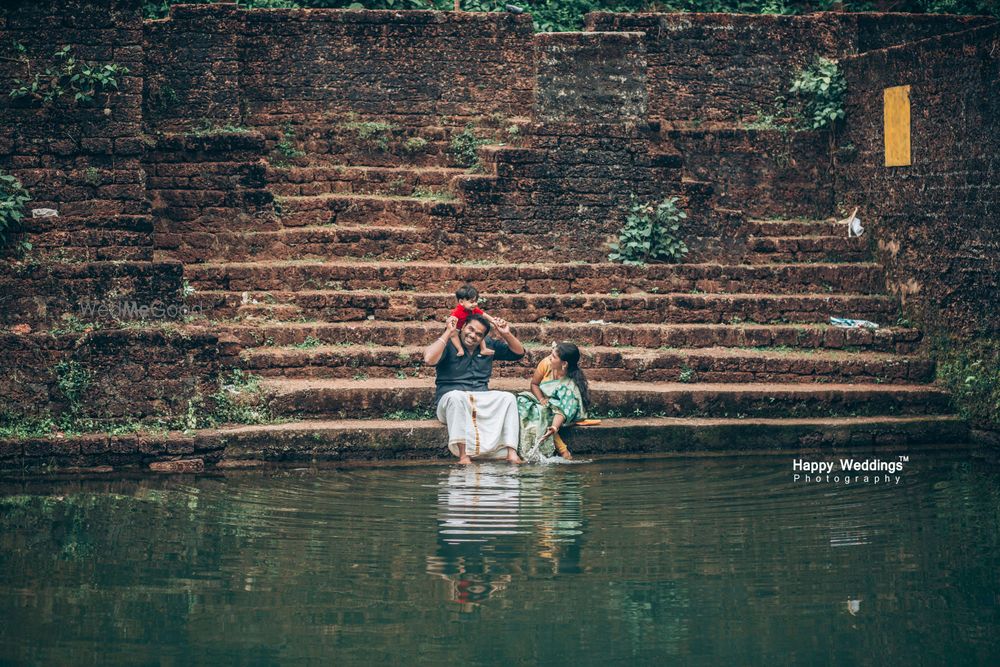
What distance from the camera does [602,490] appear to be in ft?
25.6

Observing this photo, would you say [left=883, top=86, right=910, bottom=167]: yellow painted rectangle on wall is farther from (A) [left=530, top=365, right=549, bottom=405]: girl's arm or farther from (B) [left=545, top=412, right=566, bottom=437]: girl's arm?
(B) [left=545, top=412, right=566, bottom=437]: girl's arm

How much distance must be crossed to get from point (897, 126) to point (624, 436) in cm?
449

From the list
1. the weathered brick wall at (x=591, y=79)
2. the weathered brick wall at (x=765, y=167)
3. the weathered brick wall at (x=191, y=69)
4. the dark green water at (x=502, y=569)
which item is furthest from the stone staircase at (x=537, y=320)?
the weathered brick wall at (x=591, y=79)

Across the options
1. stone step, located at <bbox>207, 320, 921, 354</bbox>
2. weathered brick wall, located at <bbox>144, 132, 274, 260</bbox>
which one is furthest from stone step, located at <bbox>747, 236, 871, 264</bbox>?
weathered brick wall, located at <bbox>144, 132, 274, 260</bbox>

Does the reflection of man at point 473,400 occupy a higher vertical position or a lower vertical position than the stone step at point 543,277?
lower

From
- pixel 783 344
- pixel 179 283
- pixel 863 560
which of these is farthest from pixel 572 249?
pixel 863 560

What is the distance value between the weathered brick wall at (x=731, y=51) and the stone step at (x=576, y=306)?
290 cm

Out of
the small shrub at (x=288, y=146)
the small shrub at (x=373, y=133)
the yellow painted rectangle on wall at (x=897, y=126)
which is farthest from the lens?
the small shrub at (x=373, y=133)

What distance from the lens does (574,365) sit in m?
9.13

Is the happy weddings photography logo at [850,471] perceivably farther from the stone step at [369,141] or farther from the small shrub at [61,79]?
the small shrub at [61,79]

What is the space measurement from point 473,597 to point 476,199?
629 centimetres

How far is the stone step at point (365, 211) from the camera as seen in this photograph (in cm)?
1137

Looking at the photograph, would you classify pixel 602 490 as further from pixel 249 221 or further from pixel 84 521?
pixel 249 221

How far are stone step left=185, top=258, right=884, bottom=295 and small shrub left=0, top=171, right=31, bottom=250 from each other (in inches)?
69.9
